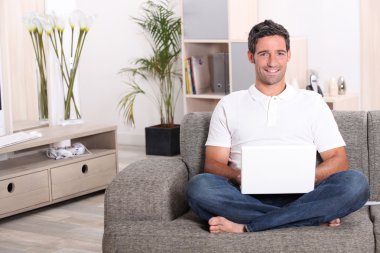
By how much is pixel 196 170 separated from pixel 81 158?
1.84m

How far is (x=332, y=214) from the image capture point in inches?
113

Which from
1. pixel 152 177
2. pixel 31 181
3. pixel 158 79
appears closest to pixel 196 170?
pixel 152 177

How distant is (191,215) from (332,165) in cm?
62

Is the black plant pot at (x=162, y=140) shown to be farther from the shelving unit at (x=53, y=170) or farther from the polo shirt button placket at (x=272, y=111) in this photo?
the polo shirt button placket at (x=272, y=111)

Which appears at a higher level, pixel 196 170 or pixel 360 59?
pixel 360 59

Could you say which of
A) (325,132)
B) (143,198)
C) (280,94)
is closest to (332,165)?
(325,132)

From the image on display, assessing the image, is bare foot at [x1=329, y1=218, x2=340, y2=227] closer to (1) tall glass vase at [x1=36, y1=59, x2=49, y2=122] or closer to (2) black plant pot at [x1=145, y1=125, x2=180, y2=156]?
(1) tall glass vase at [x1=36, y1=59, x2=49, y2=122]

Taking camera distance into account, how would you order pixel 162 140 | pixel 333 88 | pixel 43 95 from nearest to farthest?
pixel 43 95
pixel 333 88
pixel 162 140

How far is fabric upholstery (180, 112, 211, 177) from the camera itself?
3426 millimetres

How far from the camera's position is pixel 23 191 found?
465 centimetres

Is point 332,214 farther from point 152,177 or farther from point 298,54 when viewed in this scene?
point 298,54

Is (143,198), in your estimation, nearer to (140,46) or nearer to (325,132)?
(325,132)

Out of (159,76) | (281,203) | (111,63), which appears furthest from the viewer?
(111,63)

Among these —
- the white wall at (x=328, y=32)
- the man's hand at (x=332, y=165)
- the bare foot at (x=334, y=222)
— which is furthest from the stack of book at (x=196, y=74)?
the bare foot at (x=334, y=222)
